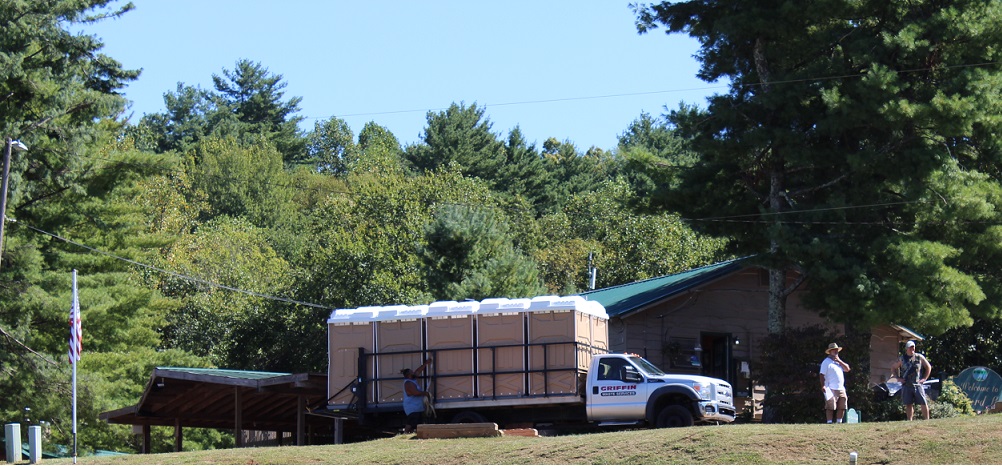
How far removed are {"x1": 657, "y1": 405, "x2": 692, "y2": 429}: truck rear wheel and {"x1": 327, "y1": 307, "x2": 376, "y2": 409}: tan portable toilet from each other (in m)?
6.62

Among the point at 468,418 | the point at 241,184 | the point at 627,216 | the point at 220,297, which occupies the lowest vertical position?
the point at 468,418

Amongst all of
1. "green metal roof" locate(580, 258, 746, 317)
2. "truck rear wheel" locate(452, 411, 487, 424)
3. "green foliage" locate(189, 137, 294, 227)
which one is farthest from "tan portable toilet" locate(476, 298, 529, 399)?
"green foliage" locate(189, 137, 294, 227)

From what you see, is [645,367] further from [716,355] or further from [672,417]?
[716,355]

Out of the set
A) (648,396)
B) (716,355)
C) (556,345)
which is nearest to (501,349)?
(556,345)

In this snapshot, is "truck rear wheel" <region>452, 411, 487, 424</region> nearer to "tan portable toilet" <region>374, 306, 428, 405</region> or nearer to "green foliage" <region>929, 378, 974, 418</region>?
"tan portable toilet" <region>374, 306, 428, 405</region>

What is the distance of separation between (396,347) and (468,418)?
2.26 m

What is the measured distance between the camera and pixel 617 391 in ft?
83.6

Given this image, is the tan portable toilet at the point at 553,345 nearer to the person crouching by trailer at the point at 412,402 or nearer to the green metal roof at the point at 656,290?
the person crouching by trailer at the point at 412,402

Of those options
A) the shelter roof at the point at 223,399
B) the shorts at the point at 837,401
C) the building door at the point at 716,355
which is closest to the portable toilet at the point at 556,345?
the shorts at the point at 837,401

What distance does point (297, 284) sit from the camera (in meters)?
57.5

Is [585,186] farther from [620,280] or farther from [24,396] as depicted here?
[24,396]

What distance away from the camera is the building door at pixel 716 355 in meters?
35.4

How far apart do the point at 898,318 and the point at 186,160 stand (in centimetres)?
6959

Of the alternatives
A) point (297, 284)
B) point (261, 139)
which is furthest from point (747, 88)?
point (261, 139)
